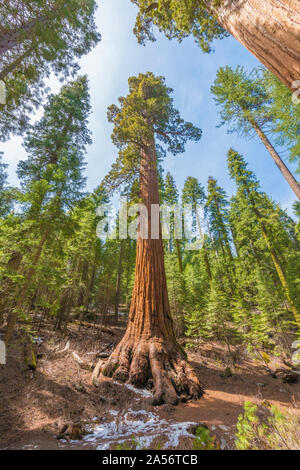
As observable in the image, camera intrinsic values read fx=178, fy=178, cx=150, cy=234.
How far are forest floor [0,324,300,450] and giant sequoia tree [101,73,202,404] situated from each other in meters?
0.39

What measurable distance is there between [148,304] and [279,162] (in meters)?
10.8

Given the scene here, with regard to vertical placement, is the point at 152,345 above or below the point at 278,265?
below

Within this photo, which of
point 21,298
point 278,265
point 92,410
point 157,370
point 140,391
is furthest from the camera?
point 278,265

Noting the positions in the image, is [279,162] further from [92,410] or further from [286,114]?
[92,410]

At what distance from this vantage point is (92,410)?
3.63m

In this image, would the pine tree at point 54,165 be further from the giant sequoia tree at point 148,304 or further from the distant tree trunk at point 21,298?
the giant sequoia tree at point 148,304

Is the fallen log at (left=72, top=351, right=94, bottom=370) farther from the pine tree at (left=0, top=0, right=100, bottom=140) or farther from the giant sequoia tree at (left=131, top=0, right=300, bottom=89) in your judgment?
the pine tree at (left=0, top=0, right=100, bottom=140)

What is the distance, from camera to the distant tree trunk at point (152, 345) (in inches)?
176

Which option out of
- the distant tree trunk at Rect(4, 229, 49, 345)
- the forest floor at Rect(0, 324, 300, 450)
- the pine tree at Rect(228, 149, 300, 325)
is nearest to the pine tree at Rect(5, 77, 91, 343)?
the distant tree trunk at Rect(4, 229, 49, 345)

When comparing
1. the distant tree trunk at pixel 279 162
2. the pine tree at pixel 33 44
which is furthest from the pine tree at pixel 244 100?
the pine tree at pixel 33 44

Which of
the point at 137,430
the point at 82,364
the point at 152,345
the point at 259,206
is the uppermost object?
the point at 259,206

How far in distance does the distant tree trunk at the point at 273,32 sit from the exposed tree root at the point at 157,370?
5.75 metres

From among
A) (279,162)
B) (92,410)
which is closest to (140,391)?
(92,410)

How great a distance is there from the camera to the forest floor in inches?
104
